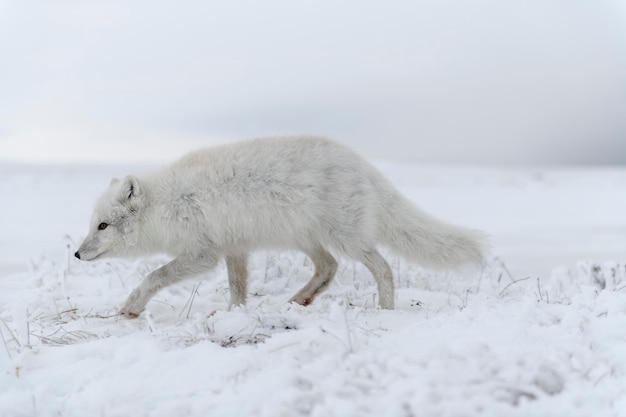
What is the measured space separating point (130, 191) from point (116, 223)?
275 millimetres

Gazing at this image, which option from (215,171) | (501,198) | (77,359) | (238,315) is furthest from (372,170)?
(501,198)

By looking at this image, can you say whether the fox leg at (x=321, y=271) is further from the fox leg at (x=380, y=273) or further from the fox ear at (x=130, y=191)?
the fox ear at (x=130, y=191)

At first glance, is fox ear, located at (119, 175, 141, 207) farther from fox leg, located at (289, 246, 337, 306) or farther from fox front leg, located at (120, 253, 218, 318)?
fox leg, located at (289, 246, 337, 306)

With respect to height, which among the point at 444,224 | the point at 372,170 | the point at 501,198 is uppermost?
the point at 372,170

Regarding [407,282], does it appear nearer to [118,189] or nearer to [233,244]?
[233,244]

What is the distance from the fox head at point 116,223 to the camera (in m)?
4.79

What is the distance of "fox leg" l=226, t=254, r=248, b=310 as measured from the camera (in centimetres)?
509

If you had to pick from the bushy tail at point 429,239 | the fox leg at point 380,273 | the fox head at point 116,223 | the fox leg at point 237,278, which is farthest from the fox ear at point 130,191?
the bushy tail at point 429,239

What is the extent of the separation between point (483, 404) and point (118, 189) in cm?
333

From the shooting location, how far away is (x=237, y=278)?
5.11m

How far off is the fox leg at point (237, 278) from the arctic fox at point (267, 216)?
0.21 meters

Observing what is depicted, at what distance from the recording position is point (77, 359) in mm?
3355

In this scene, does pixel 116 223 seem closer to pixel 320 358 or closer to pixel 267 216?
pixel 267 216

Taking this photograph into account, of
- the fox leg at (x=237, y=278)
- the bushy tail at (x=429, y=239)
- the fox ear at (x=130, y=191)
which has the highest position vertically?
the fox ear at (x=130, y=191)
